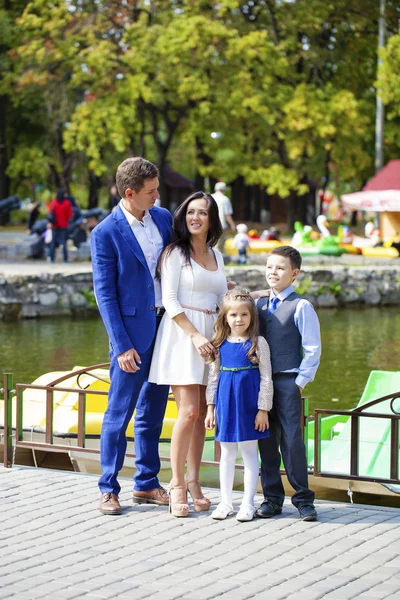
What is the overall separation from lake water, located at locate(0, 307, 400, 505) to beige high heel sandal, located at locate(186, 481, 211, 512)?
6.37 meters

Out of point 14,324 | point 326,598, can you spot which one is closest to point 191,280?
point 326,598

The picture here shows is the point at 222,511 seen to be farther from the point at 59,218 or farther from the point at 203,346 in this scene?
the point at 59,218

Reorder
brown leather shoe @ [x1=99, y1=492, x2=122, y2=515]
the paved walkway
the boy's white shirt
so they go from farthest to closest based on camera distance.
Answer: brown leather shoe @ [x1=99, y1=492, x2=122, y2=515] < the boy's white shirt < the paved walkway

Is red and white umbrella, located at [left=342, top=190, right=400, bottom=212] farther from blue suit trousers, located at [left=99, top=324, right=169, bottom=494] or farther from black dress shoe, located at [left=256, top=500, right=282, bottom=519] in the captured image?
black dress shoe, located at [left=256, top=500, right=282, bottom=519]

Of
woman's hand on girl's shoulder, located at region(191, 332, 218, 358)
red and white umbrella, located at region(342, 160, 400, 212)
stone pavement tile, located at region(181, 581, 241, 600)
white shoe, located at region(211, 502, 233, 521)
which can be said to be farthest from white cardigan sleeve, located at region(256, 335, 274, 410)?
red and white umbrella, located at region(342, 160, 400, 212)

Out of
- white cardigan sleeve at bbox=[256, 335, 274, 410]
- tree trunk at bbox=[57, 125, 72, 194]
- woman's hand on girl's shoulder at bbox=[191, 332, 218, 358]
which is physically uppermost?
tree trunk at bbox=[57, 125, 72, 194]

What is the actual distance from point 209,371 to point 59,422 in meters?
2.96

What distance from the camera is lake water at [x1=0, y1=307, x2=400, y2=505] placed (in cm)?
1440

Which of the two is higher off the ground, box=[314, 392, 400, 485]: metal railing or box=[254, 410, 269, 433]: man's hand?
box=[254, 410, 269, 433]: man's hand

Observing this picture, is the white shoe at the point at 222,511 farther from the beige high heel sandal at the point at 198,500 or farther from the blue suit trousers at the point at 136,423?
the blue suit trousers at the point at 136,423

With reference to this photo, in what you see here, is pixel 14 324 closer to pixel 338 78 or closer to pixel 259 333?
pixel 259 333

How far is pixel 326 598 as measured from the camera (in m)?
4.67

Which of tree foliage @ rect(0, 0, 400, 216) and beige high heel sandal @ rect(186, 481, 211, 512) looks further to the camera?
tree foliage @ rect(0, 0, 400, 216)

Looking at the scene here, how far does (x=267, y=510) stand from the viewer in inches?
238
